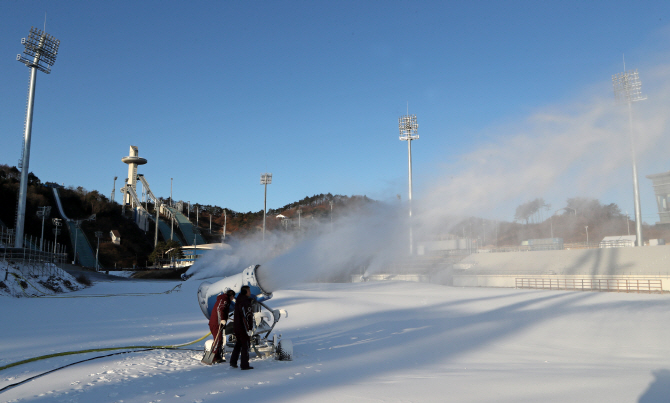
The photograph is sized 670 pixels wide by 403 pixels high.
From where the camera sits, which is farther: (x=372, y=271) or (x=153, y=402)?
(x=372, y=271)

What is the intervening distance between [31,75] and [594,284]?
47.1 meters

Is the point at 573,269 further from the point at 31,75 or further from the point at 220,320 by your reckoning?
the point at 31,75

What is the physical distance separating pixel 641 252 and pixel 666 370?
36.1 meters

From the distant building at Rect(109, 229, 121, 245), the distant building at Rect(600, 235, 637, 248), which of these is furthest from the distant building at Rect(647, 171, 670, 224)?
the distant building at Rect(109, 229, 121, 245)

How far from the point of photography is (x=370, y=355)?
934 centimetres

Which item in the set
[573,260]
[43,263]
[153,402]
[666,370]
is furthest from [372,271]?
[153,402]

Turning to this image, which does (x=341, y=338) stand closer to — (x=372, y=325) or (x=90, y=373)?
(x=372, y=325)

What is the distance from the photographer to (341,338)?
11398 millimetres

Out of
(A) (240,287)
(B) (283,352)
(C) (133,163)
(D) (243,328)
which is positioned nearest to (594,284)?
(B) (283,352)

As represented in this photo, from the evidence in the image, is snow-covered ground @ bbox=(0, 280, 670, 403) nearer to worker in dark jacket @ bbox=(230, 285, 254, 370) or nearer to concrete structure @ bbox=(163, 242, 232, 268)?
worker in dark jacket @ bbox=(230, 285, 254, 370)

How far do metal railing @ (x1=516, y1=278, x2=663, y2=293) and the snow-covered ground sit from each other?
41.2ft

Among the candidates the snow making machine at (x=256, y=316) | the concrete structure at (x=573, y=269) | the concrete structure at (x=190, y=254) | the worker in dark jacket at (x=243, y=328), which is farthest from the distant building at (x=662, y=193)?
the worker in dark jacket at (x=243, y=328)

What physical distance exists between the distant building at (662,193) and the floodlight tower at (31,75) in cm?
6739

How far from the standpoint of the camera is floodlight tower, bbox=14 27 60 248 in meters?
30.7
